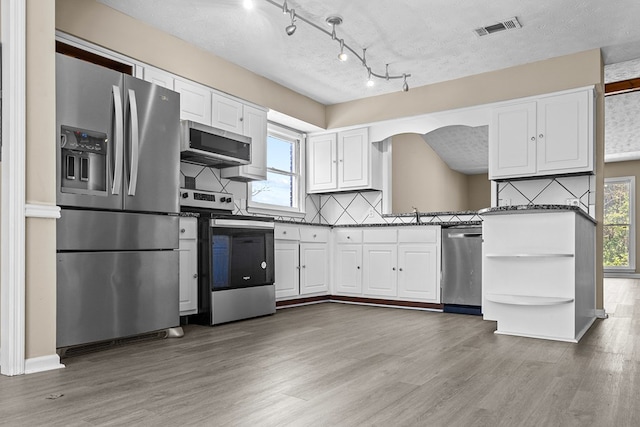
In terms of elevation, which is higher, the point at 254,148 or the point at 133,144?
the point at 254,148

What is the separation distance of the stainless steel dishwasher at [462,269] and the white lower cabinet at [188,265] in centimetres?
237

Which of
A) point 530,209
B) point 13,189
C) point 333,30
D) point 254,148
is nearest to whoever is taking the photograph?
point 13,189

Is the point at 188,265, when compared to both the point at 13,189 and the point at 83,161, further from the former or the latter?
the point at 13,189

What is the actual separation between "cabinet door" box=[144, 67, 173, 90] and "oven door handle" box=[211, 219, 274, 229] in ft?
3.96

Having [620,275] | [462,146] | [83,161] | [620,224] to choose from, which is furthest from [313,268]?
[620,224]

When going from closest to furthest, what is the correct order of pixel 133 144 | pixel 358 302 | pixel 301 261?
pixel 133 144, pixel 301 261, pixel 358 302

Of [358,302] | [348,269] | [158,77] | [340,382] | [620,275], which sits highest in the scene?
[158,77]

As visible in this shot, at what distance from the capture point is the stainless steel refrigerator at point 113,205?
2.60 meters

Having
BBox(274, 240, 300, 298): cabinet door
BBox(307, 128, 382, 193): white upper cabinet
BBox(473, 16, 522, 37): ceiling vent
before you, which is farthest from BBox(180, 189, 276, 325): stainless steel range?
BBox(473, 16, 522, 37): ceiling vent

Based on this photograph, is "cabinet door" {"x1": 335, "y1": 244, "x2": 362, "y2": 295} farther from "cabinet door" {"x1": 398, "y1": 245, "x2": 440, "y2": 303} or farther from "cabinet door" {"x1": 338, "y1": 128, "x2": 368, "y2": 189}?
"cabinet door" {"x1": 338, "y1": 128, "x2": 368, "y2": 189}

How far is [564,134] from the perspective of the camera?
166 inches

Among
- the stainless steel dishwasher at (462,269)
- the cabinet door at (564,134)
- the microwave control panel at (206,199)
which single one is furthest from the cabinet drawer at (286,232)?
the cabinet door at (564,134)

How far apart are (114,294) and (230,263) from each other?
3.79ft

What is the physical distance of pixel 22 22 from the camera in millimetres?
2363
